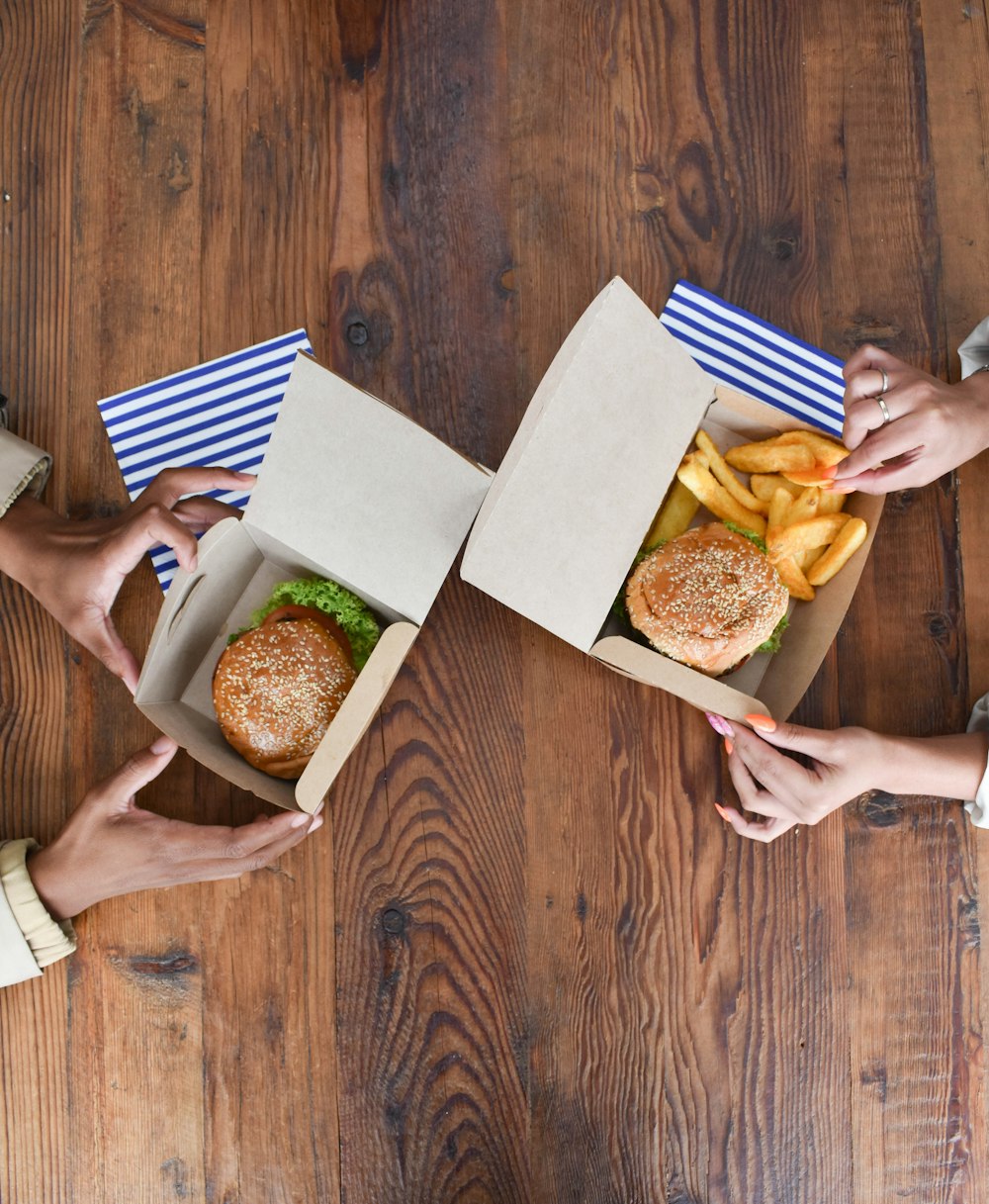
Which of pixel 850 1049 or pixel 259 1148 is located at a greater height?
pixel 850 1049

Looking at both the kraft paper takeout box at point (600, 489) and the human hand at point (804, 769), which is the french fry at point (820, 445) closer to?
the kraft paper takeout box at point (600, 489)

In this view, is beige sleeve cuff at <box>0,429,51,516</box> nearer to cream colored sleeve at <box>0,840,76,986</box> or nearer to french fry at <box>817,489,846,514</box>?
cream colored sleeve at <box>0,840,76,986</box>

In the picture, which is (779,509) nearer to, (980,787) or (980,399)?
(980,399)

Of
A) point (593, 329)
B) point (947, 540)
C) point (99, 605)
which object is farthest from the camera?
point (947, 540)

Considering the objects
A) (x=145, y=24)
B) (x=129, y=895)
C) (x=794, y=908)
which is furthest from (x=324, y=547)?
(x=145, y=24)

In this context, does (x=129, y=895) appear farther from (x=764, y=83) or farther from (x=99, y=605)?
(x=764, y=83)

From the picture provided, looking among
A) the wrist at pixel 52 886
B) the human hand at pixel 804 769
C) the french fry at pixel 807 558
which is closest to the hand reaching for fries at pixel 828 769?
the human hand at pixel 804 769
